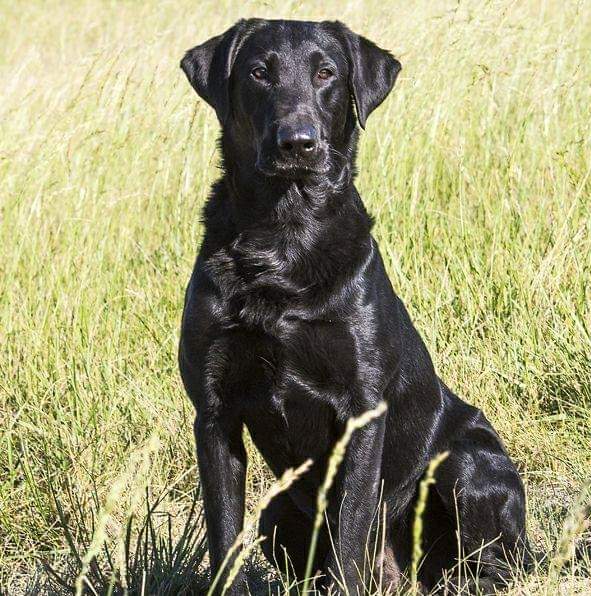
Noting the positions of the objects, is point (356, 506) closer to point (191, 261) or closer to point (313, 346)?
point (313, 346)

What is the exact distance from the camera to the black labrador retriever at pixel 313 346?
2.73m

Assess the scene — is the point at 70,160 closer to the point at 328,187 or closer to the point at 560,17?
the point at 328,187

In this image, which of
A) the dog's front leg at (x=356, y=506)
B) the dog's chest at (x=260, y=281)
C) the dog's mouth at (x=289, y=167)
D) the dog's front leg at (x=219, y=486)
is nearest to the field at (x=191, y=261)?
the dog's front leg at (x=219, y=486)

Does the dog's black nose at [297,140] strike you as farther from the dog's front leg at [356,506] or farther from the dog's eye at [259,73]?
the dog's front leg at [356,506]

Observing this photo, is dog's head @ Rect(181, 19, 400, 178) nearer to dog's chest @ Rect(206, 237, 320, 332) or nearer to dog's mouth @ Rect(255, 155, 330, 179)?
dog's mouth @ Rect(255, 155, 330, 179)

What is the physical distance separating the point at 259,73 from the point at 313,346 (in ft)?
2.75

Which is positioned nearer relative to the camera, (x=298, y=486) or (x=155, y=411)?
(x=298, y=486)

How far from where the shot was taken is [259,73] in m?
2.99

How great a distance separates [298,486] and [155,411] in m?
0.92

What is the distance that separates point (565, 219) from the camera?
4191mm

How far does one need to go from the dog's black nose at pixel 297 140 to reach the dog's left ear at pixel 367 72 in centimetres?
28

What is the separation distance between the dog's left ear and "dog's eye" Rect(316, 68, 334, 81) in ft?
0.31

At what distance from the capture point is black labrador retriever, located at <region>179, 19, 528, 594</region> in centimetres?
273

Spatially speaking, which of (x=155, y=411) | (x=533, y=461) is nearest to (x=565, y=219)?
(x=533, y=461)
